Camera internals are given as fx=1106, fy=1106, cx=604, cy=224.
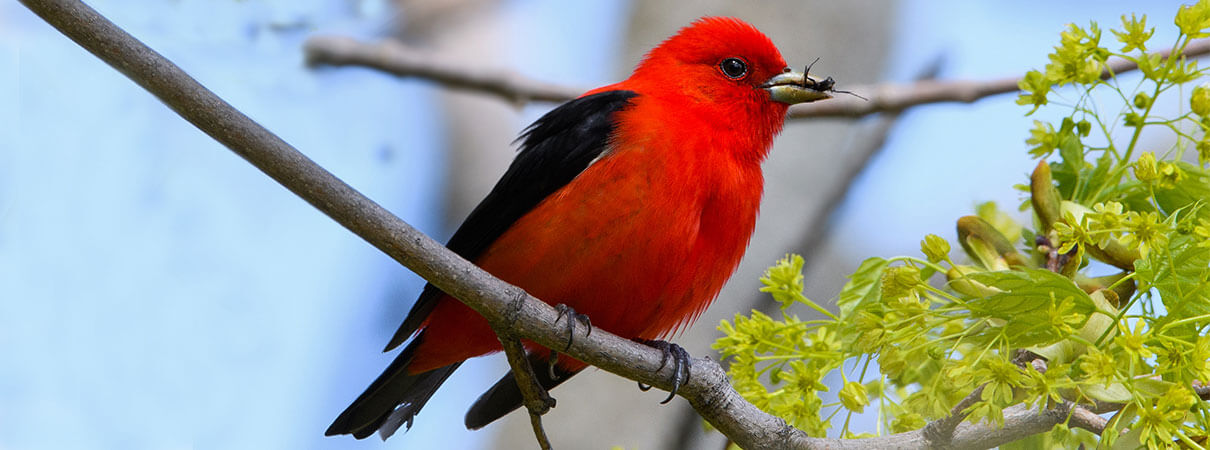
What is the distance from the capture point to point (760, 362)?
3303 millimetres

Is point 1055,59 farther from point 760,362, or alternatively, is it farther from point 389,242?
point 389,242

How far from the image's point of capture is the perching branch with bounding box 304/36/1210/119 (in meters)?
5.35

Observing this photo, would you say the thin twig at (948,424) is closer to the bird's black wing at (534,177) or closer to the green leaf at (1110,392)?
the green leaf at (1110,392)

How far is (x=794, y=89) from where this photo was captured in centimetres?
449

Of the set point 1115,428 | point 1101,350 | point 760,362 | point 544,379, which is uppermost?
point 544,379

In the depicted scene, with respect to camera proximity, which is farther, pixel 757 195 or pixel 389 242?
pixel 757 195

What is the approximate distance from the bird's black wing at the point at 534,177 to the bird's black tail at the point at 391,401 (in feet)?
1.27

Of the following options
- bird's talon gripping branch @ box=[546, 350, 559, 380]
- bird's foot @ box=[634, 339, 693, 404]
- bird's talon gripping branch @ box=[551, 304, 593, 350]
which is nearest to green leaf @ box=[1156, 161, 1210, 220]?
bird's foot @ box=[634, 339, 693, 404]

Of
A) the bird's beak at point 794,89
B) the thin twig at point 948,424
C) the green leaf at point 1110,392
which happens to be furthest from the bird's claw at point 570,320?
the bird's beak at point 794,89

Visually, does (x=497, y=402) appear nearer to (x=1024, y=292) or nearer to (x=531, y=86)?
(x=531, y=86)

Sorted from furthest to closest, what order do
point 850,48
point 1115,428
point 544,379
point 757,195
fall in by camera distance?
point 850,48
point 544,379
point 757,195
point 1115,428

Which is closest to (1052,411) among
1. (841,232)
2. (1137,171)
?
(1137,171)

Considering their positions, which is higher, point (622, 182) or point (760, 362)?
point (622, 182)

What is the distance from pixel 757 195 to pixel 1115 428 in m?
1.90
